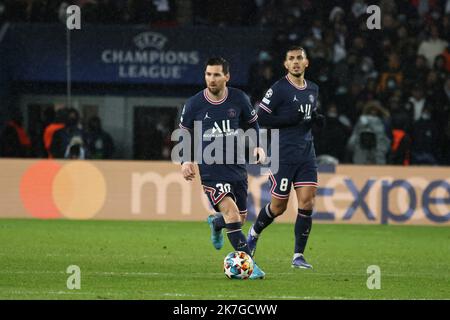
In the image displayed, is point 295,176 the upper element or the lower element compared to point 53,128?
lower

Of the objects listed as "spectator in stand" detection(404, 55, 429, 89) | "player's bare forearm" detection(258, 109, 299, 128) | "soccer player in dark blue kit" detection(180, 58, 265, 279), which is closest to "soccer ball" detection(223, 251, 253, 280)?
"soccer player in dark blue kit" detection(180, 58, 265, 279)

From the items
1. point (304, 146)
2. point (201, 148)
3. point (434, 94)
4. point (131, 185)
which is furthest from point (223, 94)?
point (434, 94)

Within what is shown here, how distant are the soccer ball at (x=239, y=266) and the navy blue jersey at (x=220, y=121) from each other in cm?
73

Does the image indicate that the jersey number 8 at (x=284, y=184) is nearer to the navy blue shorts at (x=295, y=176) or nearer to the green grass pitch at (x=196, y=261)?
the navy blue shorts at (x=295, y=176)

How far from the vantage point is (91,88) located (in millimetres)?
22750

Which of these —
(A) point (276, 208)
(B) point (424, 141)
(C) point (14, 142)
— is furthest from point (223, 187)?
(C) point (14, 142)

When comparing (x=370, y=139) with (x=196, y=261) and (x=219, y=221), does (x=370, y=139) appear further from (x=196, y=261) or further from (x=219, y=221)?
(x=219, y=221)

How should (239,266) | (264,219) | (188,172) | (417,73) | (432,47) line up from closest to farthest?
1. (239,266)
2. (188,172)
3. (264,219)
4. (417,73)
5. (432,47)

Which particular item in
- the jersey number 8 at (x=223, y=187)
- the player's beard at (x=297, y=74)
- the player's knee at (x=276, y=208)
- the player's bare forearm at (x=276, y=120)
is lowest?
the player's knee at (x=276, y=208)

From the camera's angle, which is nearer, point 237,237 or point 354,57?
point 237,237

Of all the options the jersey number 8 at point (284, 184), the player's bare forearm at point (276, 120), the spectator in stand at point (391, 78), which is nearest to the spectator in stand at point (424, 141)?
the spectator in stand at point (391, 78)

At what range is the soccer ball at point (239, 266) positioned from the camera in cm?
1039

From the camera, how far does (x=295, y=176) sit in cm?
1193

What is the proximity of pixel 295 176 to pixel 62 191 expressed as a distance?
25.2ft
